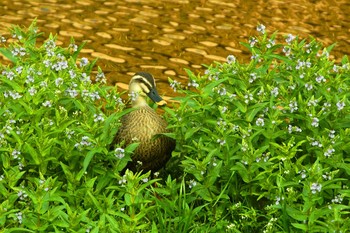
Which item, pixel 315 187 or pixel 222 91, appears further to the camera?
pixel 222 91

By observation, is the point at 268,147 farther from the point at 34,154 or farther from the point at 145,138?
the point at 34,154

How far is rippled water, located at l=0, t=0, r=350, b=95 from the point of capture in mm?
13123

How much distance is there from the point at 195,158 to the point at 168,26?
7276 millimetres

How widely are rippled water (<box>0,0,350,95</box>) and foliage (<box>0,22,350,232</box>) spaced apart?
4.06 meters

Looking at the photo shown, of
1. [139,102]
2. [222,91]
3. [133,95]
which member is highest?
[222,91]

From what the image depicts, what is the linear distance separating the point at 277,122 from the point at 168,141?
106 centimetres

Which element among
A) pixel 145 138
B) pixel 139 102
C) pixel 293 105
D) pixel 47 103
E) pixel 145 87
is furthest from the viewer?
pixel 145 87

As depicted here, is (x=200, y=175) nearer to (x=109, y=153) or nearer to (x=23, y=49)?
(x=109, y=153)

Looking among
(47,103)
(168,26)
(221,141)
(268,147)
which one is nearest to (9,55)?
(47,103)

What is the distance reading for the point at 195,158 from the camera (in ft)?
25.5

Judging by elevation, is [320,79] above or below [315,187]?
above

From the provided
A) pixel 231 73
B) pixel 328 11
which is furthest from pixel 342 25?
pixel 231 73

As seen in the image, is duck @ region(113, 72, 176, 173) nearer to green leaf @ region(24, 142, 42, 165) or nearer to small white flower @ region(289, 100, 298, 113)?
green leaf @ region(24, 142, 42, 165)

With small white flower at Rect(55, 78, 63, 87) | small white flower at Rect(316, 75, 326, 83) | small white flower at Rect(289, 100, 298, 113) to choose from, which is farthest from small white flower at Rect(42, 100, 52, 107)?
small white flower at Rect(316, 75, 326, 83)
